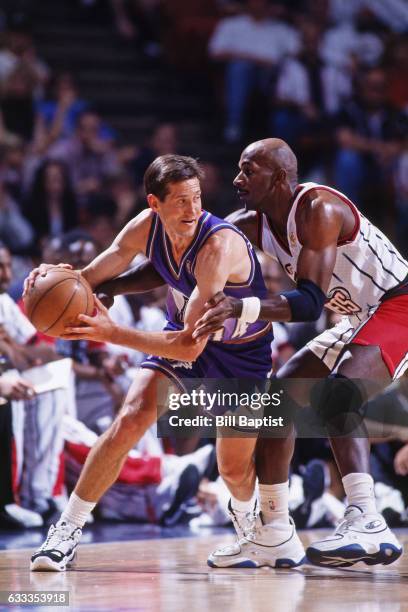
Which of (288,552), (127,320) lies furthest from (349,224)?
(127,320)

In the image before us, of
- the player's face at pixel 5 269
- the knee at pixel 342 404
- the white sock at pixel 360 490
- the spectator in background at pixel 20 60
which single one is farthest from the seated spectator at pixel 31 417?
the spectator in background at pixel 20 60

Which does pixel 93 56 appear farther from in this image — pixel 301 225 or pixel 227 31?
pixel 301 225

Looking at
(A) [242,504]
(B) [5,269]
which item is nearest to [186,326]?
(A) [242,504]

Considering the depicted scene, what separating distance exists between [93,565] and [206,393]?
2.88 feet

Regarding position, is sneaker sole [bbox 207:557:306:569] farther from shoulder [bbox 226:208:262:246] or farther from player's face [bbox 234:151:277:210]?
player's face [bbox 234:151:277:210]

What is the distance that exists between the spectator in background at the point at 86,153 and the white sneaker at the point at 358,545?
5.96 metres

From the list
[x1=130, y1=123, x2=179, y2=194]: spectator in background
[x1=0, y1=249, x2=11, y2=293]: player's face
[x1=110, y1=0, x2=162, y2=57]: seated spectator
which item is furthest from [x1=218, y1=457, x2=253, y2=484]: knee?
[x1=110, y1=0, x2=162, y2=57]: seated spectator

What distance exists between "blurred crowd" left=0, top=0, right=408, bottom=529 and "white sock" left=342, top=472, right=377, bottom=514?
4.20ft

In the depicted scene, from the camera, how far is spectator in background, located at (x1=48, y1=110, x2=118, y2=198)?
9969 millimetres

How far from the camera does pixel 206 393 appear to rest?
16.0 ft

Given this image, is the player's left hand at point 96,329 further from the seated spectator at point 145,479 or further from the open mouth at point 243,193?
the seated spectator at point 145,479

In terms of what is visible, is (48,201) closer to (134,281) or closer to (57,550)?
(134,281)

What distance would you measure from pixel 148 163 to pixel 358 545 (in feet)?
20.7

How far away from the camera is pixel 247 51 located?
11.0 metres
